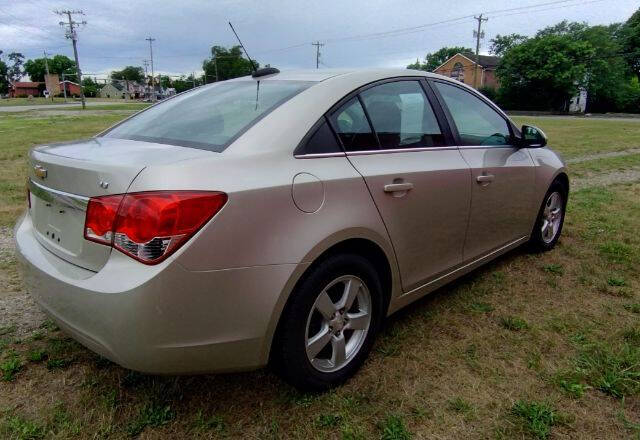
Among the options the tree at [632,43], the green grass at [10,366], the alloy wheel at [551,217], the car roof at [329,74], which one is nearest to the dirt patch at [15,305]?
the green grass at [10,366]

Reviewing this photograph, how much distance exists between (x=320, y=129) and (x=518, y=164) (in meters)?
1.88

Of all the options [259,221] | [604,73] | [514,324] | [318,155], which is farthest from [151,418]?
[604,73]

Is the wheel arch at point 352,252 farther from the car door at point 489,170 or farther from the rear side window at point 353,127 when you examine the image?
the car door at point 489,170

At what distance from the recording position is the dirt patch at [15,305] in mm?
2891

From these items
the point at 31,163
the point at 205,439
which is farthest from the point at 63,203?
the point at 205,439

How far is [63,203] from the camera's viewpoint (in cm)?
201

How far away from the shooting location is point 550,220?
424 cm

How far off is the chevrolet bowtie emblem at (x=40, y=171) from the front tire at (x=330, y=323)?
1.21m

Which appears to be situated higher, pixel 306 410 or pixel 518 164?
pixel 518 164

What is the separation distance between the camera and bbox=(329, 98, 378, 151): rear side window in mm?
2305

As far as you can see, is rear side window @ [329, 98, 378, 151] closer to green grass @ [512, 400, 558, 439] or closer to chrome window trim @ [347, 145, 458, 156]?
chrome window trim @ [347, 145, 458, 156]

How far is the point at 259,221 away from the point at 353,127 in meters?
0.81

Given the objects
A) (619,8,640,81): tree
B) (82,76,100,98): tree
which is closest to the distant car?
(619,8,640,81): tree

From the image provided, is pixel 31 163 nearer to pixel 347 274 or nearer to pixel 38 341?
pixel 38 341
